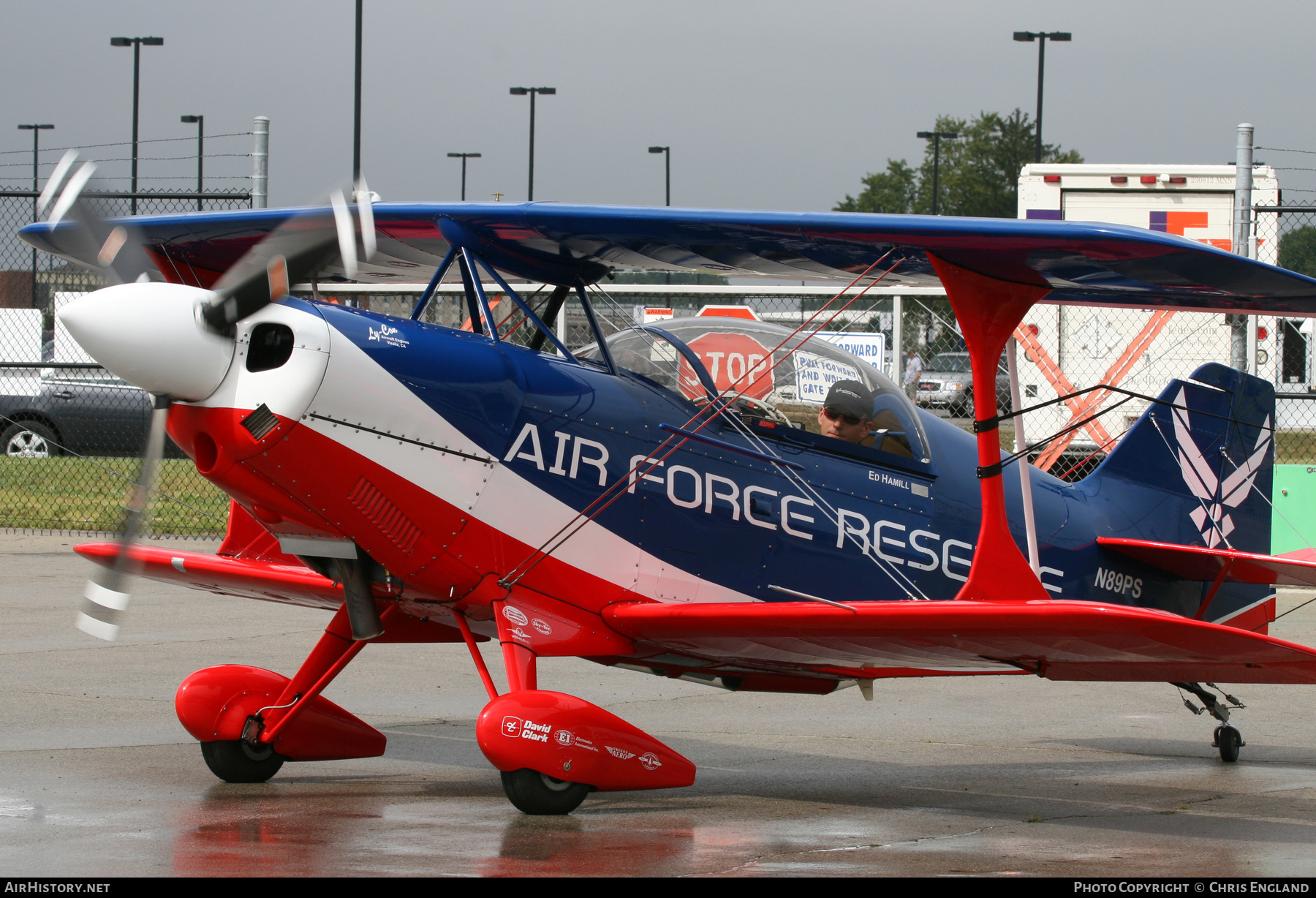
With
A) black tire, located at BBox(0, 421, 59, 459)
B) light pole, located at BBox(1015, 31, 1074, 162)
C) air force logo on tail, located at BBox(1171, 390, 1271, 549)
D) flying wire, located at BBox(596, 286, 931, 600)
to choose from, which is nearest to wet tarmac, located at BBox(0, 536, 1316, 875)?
flying wire, located at BBox(596, 286, 931, 600)

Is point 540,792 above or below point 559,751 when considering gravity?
below

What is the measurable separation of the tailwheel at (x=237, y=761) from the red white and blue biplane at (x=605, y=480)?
0.01 meters

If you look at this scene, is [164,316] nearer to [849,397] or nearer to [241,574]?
[241,574]

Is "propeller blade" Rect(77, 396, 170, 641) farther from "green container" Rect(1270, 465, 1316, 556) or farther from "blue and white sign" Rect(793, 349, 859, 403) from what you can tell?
"green container" Rect(1270, 465, 1316, 556)

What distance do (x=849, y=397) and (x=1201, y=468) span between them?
2.54 meters

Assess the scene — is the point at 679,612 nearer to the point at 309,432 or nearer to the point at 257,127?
the point at 309,432

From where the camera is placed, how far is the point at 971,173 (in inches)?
2707

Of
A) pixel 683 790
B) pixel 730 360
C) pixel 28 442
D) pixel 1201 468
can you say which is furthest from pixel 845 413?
pixel 28 442

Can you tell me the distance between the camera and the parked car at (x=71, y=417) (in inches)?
716

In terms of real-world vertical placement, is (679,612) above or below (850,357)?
below

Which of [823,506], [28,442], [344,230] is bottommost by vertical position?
[28,442]

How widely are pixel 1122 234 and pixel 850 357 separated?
1.73 meters
